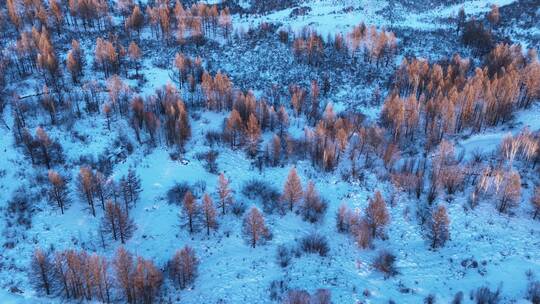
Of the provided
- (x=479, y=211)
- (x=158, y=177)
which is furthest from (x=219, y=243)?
(x=479, y=211)

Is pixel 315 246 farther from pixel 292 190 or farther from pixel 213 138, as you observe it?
pixel 213 138

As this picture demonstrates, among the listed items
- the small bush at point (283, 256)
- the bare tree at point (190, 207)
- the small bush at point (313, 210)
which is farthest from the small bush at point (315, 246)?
the bare tree at point (190, 207)

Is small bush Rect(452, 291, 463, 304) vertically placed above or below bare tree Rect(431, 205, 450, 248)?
below

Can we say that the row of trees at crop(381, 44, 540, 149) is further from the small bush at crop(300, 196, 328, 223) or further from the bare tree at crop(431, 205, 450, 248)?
the small bush at crop(300, 196, 328, 223)

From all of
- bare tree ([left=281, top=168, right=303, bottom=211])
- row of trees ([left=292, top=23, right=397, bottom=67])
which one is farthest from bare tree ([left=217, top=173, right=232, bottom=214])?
row of trees ([left=292, top=23, right=397, bottom=67])

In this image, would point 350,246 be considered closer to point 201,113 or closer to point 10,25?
point 201,113

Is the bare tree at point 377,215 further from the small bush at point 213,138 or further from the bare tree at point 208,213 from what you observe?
the small bush at point 213,138
